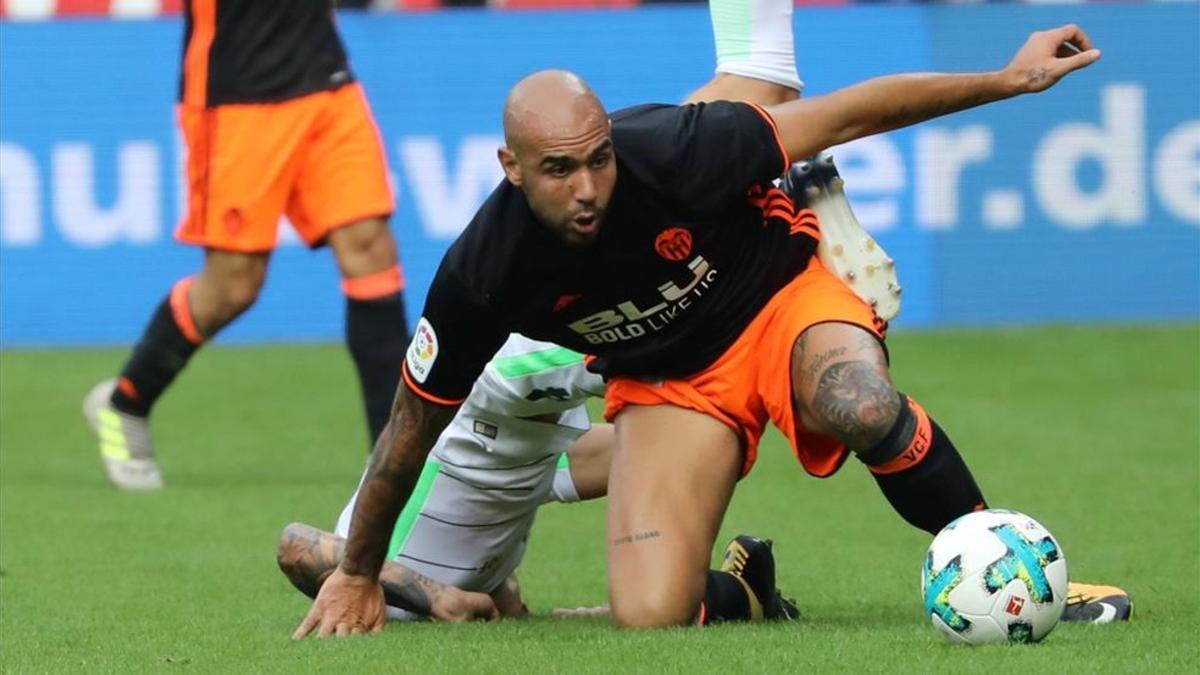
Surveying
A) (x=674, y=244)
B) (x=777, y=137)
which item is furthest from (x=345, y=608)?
(x=777, y=137)

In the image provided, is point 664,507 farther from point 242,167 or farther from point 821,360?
point 242,167

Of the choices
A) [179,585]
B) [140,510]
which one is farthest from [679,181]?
[140,510]

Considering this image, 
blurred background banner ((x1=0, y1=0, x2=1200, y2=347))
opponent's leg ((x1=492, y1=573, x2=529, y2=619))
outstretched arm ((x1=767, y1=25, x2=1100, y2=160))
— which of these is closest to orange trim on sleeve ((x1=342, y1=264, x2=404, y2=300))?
opponent's leg ((x1=492, y1=573, x2=529, y2=619))

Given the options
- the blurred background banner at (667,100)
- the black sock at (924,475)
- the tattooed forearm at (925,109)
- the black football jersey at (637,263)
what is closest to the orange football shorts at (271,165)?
the black football jersey at (637,263)

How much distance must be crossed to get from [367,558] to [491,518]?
1.94 ft

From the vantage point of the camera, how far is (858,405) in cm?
495

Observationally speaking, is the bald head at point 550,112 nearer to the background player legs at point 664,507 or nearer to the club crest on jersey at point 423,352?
the club crest on jersey at point 423,352

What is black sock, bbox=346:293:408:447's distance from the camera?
769 cm

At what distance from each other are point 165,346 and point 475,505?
2503 mm

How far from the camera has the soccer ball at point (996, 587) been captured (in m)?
4.64

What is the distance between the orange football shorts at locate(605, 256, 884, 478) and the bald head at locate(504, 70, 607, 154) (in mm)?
795

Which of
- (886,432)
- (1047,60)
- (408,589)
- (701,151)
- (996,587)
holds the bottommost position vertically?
(408,589)

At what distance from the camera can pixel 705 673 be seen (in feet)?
14.5

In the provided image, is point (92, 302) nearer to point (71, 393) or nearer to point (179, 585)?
point (71, 393)
